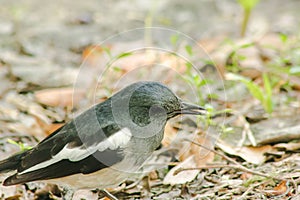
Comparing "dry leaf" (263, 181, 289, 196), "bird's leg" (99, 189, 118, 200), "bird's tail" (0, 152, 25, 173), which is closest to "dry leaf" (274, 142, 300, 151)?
"dry leaf" (263, 181, 289, 196)

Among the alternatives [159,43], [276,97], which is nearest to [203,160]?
[276,97]

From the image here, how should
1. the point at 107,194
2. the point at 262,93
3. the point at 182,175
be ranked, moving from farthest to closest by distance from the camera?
the point at 262,93
the point at 182,175
the point at 107,194

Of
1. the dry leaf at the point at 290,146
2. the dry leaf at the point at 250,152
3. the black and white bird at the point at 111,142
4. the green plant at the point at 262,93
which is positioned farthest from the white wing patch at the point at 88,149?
the green plant at the point at 262,93

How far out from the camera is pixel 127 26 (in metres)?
7.89

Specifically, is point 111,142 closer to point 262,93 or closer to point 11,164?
point 11,164

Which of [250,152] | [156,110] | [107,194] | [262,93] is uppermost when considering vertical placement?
[262,93]

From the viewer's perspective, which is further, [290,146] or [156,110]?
[290,146]

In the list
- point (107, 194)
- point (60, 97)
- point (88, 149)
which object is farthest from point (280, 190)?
point (60, 97)

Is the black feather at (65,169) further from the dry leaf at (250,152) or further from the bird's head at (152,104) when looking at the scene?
the dry leaf at (250,152)

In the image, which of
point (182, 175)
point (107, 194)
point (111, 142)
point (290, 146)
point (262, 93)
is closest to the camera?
point (111, 142)

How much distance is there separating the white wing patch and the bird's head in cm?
13

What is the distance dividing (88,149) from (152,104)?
516 mm

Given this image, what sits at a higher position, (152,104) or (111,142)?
(152,104)

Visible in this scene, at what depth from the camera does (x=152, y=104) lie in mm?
3938
